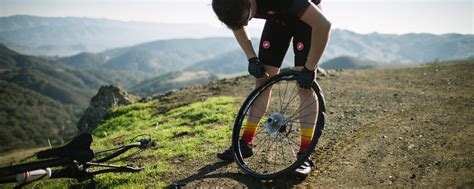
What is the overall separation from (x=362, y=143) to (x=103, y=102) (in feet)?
59.2

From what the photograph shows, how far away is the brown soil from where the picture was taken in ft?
16.7

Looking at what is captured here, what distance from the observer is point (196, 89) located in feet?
57.7

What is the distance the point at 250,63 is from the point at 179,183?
209cm

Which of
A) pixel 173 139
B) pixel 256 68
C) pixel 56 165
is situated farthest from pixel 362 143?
pixel 56 165

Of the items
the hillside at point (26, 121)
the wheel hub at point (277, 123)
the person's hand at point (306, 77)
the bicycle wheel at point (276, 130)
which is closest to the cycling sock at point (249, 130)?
the bicycle wheel at point (276, 130)

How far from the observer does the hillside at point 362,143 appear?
17.0ft

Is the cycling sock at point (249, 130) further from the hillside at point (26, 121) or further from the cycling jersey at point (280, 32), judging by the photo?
the hillside at point (26, 121)

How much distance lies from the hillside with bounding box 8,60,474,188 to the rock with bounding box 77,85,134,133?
7.29 metres

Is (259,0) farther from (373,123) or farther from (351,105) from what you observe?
(351,105)

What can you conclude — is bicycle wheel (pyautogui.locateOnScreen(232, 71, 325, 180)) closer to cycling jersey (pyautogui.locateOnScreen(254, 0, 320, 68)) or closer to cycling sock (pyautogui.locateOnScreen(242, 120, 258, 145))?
cycling sock (pyautogui.locateOnScreen(242, 120, 258, 145))

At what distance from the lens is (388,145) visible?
6473 mm

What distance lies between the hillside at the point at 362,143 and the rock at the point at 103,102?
7.29 metres

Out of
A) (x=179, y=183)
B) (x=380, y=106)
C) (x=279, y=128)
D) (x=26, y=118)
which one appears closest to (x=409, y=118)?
(x=380, y=106)

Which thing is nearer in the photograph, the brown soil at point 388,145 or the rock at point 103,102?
the brown soil at point 388,145
